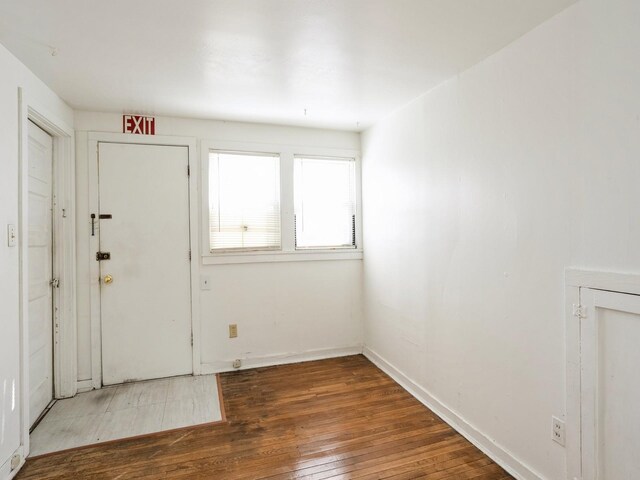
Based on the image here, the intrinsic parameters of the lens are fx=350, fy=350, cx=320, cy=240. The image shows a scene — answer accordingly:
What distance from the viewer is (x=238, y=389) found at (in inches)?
118

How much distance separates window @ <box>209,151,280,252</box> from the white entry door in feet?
0.89

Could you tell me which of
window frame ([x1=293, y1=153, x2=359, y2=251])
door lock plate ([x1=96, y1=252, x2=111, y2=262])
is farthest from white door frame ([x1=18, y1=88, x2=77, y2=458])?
window frame ([x1=293, y1=153, x2=359, y2=251])

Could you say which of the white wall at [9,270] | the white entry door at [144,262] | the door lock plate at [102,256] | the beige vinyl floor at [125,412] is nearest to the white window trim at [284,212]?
the white entry door at [144,262]

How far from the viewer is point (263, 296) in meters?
3.49

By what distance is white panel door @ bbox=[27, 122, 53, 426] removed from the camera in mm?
2445

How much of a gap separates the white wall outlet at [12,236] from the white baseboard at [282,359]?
186 cm

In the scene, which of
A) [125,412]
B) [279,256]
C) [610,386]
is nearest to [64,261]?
[125,412]

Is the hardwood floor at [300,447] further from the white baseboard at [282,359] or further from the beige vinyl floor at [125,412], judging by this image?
the white baseboard at [282,359]

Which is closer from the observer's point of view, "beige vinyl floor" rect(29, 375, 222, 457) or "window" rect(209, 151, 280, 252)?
"beige vinyl floor" rect(29, 375, 222, 457)

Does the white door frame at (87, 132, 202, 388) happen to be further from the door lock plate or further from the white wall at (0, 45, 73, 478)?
the white wall at (0, 45, 73, 478)

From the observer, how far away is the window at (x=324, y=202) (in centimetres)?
365

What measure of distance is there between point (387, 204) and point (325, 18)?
1.82 metres

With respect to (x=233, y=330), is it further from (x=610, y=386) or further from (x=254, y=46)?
(x=610, y=386)

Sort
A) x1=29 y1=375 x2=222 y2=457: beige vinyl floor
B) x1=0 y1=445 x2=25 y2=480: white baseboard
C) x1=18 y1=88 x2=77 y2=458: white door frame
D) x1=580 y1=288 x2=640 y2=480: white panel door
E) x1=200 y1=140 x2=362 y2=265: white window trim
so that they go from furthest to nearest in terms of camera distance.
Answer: x1=200 y1=140 x2=362 y2=265: white window trim, x1=18 y1=88 x2=77 y2=458: white door frame, x1=29 y1=375 x2=222 y2=457: beige vinyl floor, x1=0 y1=445 x2=25 y2=480: white baseboard, x1=580 y1=288 x2=640 y2=480: white panel door
